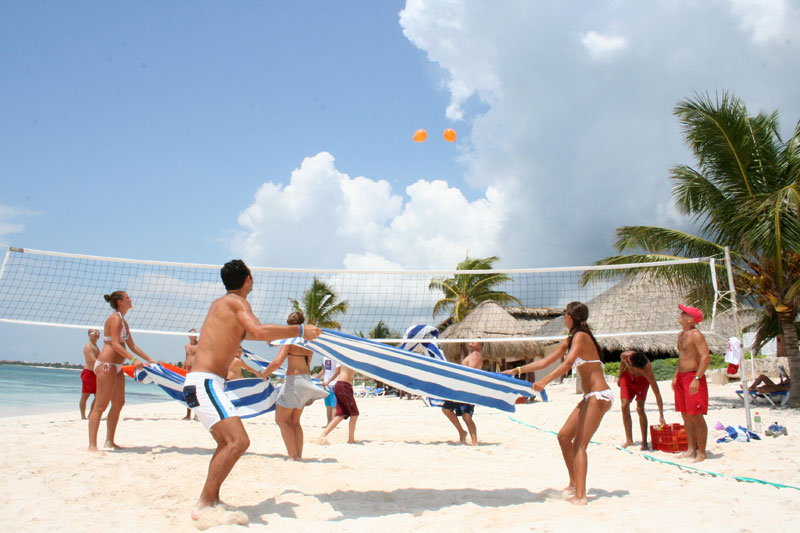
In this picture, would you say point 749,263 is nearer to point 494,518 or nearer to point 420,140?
A: point 420,140

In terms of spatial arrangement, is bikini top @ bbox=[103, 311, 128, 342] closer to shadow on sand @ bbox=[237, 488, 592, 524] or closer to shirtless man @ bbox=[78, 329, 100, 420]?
shadow on sand @ bbox=[237, 488, 592, 524]

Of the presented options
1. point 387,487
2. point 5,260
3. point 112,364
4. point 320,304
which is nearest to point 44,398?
point 320,304

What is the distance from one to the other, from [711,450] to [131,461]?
563 centimetres

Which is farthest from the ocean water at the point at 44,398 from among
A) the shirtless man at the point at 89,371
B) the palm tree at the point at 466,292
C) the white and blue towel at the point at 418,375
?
the palm tree at the point at 466,292

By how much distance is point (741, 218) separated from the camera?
10.6 metres

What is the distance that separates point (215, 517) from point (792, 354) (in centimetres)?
1079

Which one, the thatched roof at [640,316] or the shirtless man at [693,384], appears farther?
the thatched roof at [640,316]

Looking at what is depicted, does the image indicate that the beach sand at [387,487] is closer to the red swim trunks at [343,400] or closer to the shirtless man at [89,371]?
the red swim trunks at [343,400]

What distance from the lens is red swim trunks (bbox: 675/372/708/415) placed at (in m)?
5.03

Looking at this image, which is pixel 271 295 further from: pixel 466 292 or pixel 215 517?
pixel 466 292

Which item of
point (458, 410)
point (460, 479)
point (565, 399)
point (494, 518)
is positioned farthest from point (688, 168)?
point (494, 518)

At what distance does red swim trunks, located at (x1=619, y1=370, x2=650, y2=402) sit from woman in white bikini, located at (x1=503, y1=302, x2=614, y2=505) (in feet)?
8.50

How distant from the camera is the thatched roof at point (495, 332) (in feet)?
64.2

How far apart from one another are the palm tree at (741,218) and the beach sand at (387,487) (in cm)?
477
